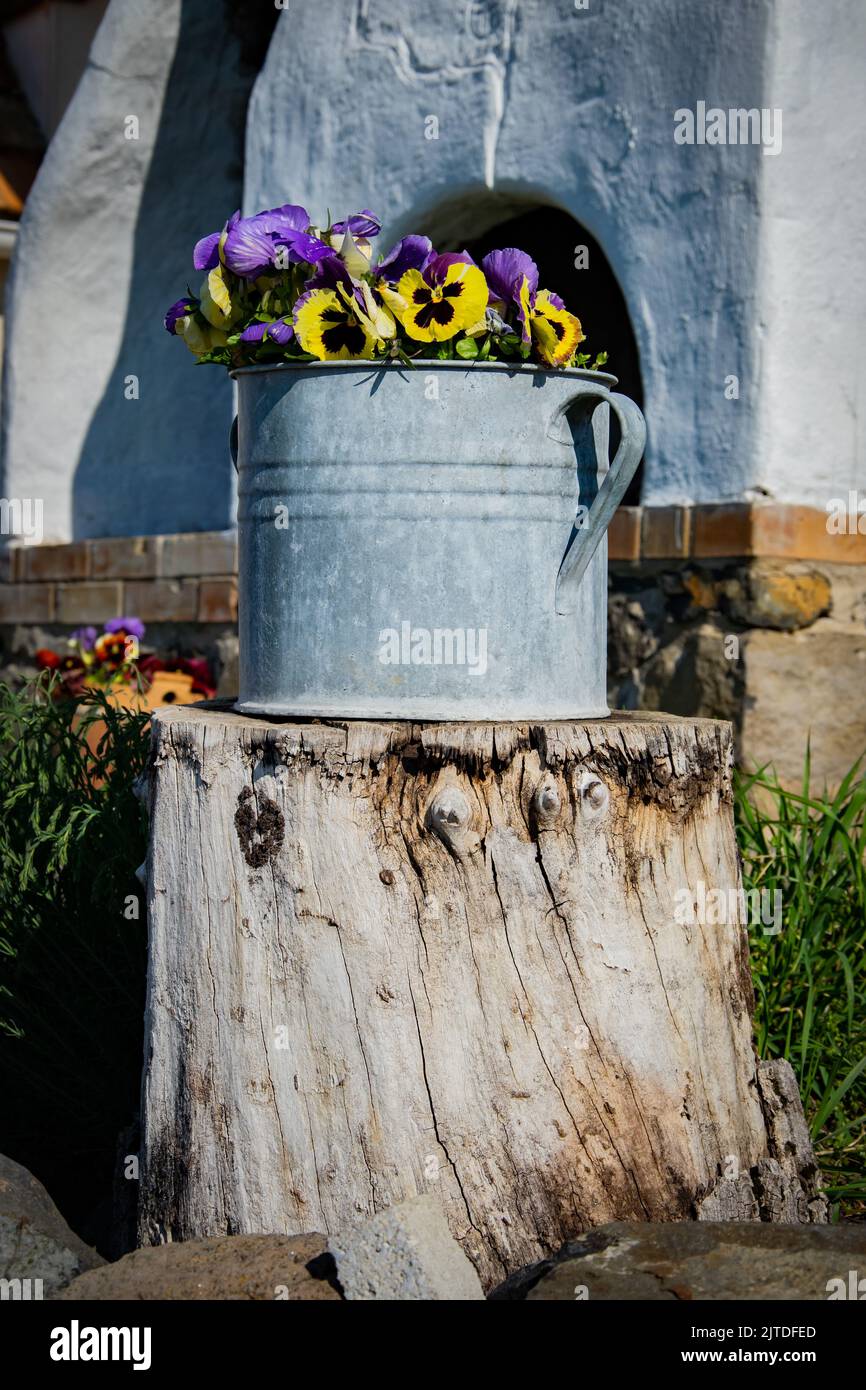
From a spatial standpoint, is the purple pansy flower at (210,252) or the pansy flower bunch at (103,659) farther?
the pansy flower bunch at (103,659)

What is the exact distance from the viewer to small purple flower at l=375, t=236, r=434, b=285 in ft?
6.26

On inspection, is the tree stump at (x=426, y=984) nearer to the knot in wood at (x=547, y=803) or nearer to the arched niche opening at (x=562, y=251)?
the knot in wood at (x=547, y=803)

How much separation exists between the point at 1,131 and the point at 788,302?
3855mm

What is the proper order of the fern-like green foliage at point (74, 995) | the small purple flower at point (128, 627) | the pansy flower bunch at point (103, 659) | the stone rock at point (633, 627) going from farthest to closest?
the small purple flower at point (128, 627), the pansy flower bunch at point (103, 659), the stone rock at point (633, 627), the fern-like green foliage at point (74, 995)

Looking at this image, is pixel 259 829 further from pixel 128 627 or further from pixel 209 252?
pixel 128 627

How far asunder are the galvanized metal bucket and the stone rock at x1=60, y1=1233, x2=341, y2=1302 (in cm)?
65

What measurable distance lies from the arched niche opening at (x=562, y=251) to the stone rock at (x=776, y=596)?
61 cm

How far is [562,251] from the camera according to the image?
155 inches

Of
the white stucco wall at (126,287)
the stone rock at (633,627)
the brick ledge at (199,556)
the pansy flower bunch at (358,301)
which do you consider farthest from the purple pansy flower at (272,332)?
the white stucco wall at (126,287)

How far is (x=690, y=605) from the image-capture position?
3.36 m

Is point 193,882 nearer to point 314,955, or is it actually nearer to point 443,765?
point 314,955

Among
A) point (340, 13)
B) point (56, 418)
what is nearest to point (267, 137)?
point (340, 13)

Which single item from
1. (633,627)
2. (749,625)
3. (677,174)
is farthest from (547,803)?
(677,174)

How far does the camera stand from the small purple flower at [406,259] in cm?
191
